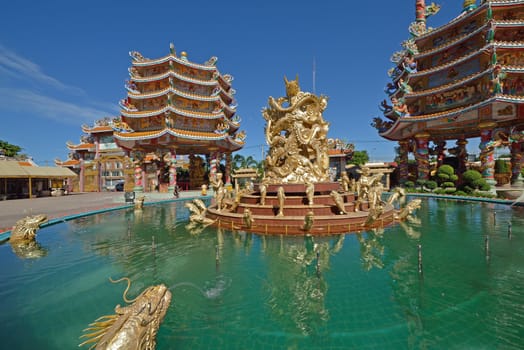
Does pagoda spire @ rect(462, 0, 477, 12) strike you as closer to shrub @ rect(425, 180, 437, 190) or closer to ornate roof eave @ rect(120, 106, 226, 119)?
shrub @ rect(425, 180, 437, 190)

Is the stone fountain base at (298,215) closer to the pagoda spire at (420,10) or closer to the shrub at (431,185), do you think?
the shrub at (431,185)

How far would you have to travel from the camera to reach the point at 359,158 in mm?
41469

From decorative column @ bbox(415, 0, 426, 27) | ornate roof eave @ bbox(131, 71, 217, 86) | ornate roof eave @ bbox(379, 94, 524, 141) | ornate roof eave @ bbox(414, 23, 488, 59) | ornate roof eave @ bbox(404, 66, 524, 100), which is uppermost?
decorative column @ bbox(415, 0, 426, 27)

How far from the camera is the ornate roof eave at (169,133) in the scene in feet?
85.1

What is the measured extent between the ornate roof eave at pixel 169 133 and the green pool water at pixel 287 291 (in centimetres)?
1915

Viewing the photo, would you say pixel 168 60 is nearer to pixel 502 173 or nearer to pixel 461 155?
pixel 461 155

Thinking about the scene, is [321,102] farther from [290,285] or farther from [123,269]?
[123,269]

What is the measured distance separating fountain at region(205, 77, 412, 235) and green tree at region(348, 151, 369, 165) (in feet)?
97.2

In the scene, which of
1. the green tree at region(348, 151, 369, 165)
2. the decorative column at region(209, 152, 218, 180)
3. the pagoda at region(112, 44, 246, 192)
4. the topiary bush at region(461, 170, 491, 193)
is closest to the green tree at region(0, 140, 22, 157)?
the pagoda at region(112, 44, 246, 192)

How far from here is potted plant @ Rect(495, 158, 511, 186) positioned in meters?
25.9

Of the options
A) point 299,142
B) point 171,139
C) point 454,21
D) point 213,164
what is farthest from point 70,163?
point 454,21

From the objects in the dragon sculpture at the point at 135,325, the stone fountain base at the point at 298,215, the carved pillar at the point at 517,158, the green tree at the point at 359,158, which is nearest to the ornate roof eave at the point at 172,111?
the stone fountain base at the point at 298,215

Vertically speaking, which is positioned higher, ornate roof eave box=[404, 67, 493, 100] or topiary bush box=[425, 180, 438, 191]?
ornate roof eave box=[404, 67, 493, 100]

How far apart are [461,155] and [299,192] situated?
2883 cm
